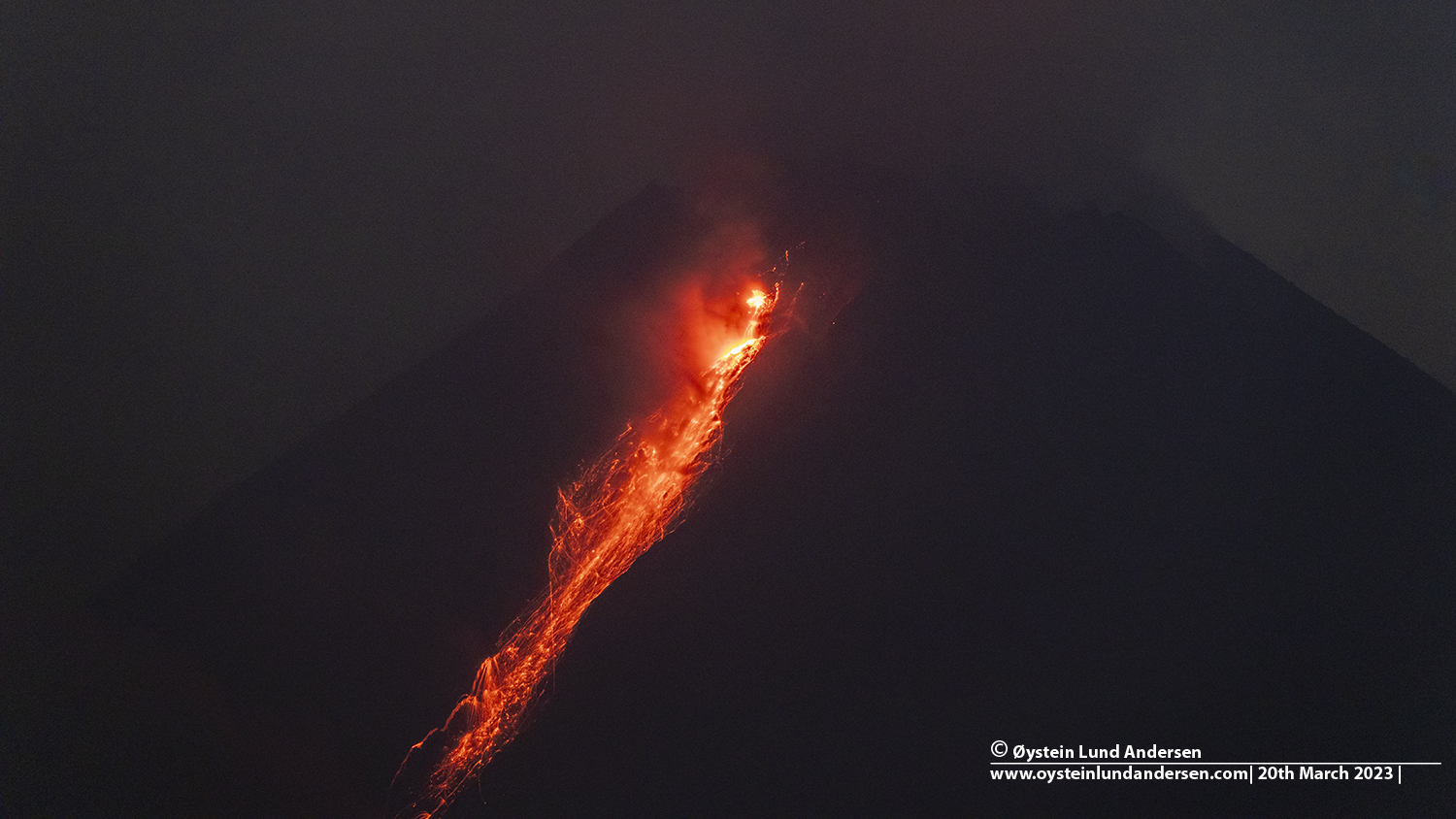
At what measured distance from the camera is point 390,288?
338 cm

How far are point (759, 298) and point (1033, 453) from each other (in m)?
1.54

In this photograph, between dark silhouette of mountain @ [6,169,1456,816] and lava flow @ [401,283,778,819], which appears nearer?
dark silhouette of mountain @ [6,169,1456,816]

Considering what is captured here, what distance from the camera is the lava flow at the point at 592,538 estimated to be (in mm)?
2967

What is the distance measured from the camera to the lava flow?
297 cm

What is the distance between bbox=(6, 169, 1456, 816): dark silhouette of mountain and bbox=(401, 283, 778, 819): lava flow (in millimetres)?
85

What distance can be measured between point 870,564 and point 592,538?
1.31 meters

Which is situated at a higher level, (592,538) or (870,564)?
(592,538)

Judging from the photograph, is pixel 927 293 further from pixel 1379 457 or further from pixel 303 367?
pixel 303 367

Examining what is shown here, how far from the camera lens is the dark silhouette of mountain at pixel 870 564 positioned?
112 inches

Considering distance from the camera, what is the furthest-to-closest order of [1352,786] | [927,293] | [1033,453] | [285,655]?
[927,293] < [1033,453] < [285,655] < [1352,786]

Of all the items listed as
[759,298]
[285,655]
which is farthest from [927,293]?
[285,655]

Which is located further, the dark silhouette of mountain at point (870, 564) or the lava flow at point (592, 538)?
the lava flow at point (592, 538)

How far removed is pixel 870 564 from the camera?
3088 millimetres

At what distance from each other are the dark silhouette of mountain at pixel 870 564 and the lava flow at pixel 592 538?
0.28 ft
